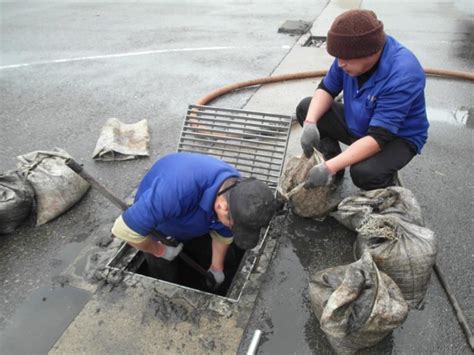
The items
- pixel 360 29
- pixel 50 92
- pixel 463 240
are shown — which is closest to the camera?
pixel 360 29

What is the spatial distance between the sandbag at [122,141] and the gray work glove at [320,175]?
6.53 ft

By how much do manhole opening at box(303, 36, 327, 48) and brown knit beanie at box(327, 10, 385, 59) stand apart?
188 inches

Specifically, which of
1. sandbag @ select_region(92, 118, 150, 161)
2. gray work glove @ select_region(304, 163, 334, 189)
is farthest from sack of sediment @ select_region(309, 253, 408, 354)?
sandbag @ select_region(92, 118, 150, 161)

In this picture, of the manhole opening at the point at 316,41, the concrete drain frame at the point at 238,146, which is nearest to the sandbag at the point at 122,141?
the concrete drain frame at the point at 238,146

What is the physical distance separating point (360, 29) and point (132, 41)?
6283 millimetres

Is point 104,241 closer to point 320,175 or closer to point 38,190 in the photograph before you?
point 38,190

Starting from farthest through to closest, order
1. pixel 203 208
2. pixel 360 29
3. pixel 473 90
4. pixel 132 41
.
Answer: pixel 132 41
pixel 473 90
pixel 360 29
pixel 203 208

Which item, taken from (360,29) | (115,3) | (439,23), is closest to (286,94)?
(360,29)

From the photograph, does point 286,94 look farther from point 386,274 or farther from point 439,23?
point 439,23

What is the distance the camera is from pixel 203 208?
83.2 inches

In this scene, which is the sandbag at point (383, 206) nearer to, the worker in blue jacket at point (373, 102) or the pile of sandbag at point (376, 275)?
the pile of sandbag at point (376, 275)

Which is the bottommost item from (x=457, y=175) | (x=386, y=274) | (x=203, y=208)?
(x=457, y=175)

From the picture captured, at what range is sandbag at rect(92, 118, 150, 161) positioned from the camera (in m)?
3.91

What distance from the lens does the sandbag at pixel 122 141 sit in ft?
12.8
